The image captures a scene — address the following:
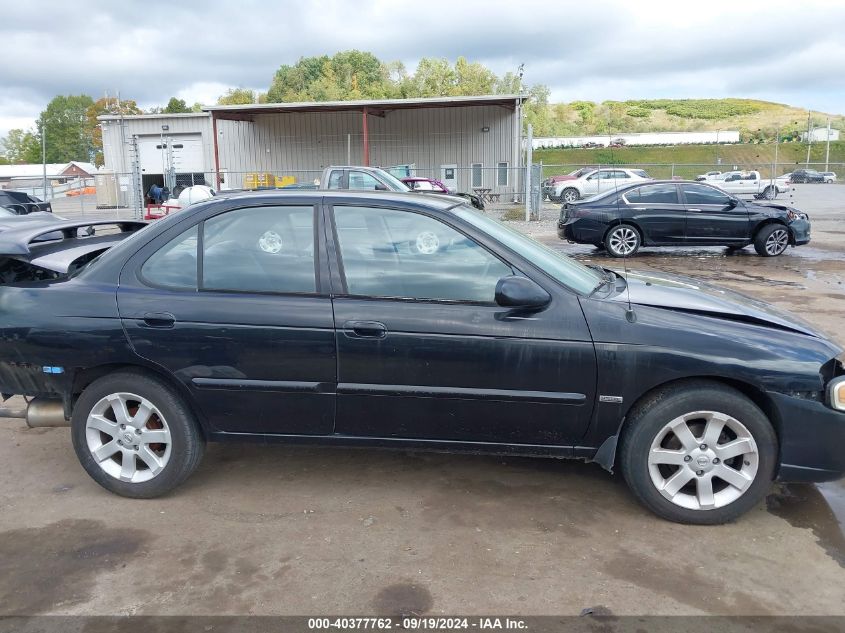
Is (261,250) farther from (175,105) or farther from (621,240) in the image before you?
(175,105)

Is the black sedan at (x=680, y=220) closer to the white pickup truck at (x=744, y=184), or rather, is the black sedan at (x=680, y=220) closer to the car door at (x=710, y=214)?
the car door at (x=710, y=214)

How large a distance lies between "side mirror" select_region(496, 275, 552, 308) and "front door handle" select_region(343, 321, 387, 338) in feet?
1.95

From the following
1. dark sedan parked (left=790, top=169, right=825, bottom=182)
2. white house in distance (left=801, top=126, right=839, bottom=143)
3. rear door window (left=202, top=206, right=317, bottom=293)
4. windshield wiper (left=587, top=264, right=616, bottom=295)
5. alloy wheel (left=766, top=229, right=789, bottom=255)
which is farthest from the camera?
white house in distance (left=801, top=126, right=839, bottom=143)

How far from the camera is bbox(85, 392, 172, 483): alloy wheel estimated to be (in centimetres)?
366

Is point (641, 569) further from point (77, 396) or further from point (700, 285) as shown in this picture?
point (77, 396)

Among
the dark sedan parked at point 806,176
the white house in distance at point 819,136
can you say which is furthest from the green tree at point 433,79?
the white house in distance at point 819,136

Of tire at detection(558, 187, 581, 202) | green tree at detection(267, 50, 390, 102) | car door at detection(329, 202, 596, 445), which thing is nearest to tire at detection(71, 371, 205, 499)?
car door at detection(329, 202, 596, 445)

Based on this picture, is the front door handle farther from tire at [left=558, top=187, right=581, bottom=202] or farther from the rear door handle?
tire at [left=558, top=187, right=581, bottom=202]

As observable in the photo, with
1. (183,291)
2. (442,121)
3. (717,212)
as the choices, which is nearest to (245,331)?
(183,291)

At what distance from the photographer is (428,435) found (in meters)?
3.54

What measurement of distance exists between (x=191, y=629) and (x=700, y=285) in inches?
135

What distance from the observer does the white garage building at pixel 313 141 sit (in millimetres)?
32875

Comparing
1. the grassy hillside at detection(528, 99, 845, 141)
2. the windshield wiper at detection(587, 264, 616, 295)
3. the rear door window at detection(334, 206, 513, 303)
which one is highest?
the grassy hillside at detection(528, 99, 845, 141)

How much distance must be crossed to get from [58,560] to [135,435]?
70cm
